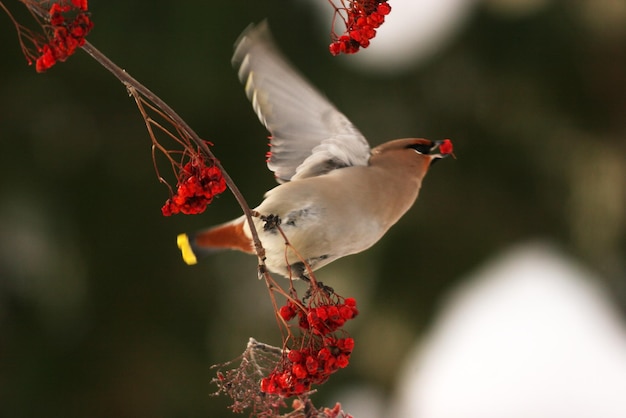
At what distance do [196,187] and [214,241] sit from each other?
0.44 m

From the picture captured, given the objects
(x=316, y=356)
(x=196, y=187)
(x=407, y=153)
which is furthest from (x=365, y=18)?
(x=407, y=153)

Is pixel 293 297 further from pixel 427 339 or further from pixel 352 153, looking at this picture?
pixel 427 339

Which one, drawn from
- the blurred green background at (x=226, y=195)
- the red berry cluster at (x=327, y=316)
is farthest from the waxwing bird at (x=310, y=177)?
the blurred green background at (x=226, y=195)

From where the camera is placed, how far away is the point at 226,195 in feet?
9.87

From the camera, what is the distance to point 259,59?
1299 millimetres

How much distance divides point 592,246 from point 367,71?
1.11 meters

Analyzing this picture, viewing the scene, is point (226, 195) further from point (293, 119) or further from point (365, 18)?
point (365, 18)

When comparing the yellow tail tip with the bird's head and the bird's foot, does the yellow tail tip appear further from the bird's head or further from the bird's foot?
the bird's head

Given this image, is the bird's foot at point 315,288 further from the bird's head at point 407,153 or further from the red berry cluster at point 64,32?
the red berry cluster at point 64,32

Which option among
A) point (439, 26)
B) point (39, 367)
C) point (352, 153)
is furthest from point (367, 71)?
point (352, 153)

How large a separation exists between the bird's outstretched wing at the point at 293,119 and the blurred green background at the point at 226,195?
1451 mm

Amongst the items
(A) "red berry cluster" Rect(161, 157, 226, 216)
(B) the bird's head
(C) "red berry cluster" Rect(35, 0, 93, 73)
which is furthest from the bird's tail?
(C) "red berry cluster" Rect(35, 0, 93, 73)

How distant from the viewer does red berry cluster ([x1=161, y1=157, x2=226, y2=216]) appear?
0.94 meters

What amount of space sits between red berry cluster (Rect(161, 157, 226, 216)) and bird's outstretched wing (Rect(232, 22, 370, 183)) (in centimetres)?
37
